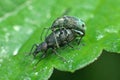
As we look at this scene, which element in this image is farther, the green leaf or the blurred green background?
the blurred green background

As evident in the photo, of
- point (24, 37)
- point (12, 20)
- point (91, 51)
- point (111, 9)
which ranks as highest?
point (12, 20)

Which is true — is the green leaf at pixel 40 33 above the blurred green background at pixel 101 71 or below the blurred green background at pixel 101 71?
above

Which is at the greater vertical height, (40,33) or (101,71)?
(40,33)

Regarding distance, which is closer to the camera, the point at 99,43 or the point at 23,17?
the point at 99,43

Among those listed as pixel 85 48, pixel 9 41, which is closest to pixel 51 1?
pixel 9 41

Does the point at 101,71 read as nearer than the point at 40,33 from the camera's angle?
No

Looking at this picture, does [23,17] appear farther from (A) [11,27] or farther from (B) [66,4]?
(B) [66,4]

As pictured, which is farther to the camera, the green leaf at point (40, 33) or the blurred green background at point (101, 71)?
the blurred green background at point (101, 71)

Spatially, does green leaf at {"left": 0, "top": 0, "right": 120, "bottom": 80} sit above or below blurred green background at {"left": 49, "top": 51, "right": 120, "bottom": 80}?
above
